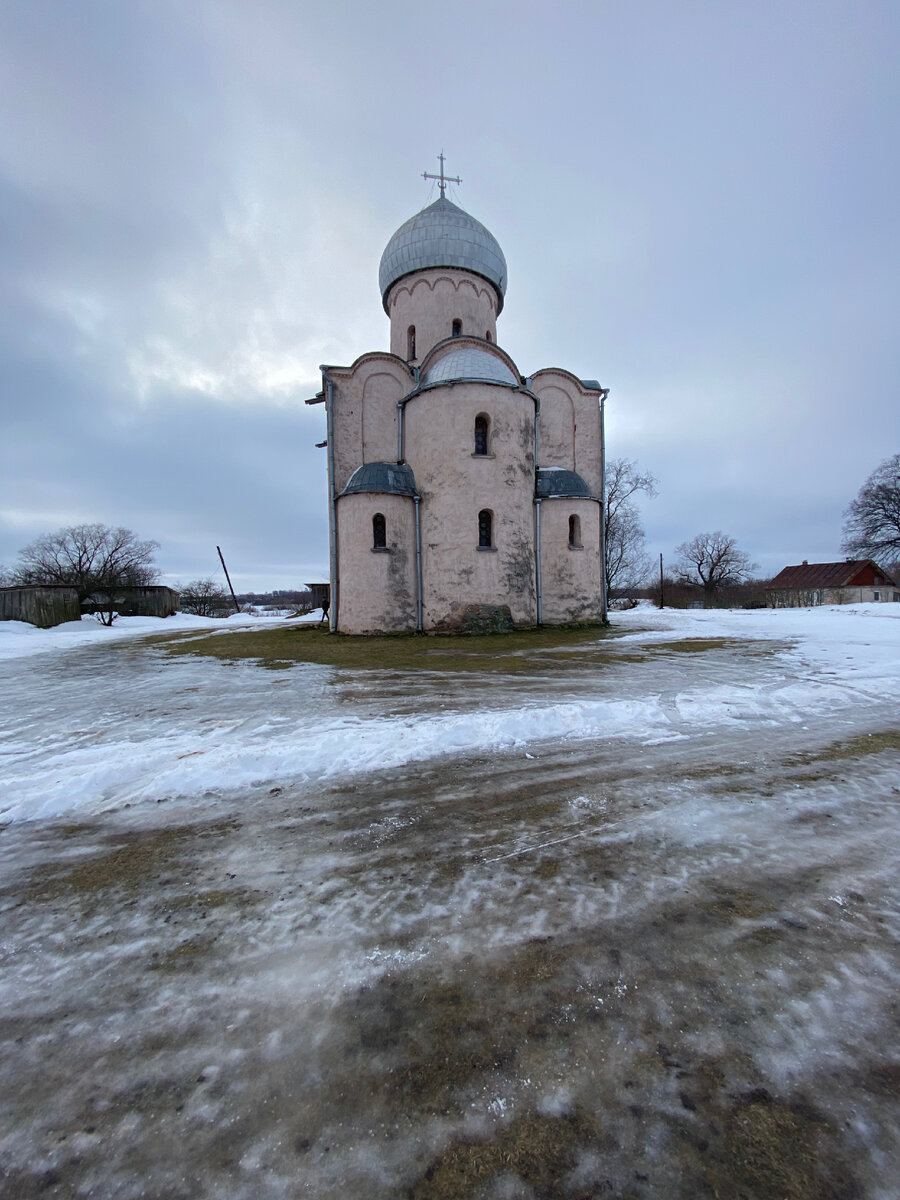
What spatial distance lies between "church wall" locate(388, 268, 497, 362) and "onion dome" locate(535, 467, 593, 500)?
20.0ft

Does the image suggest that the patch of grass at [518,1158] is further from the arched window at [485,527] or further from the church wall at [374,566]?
the arched window at [485,527]

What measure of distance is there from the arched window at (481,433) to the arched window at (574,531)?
3.84 meters

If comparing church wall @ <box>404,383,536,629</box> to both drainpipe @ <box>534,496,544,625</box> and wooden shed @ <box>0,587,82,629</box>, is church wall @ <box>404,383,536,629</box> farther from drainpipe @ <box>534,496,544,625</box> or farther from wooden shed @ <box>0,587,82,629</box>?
A: wooden shed @ <box>0,587,82,629</box>

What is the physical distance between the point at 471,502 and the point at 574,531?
417 centimetres

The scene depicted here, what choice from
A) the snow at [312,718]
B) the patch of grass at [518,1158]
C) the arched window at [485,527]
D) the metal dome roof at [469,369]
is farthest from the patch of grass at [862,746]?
the metal dome roof at [469,369]

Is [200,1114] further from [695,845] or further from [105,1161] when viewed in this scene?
[695,845]

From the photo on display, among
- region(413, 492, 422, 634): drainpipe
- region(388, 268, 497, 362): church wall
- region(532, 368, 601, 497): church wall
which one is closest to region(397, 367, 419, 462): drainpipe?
region(413, 492, 422, 634): drainpipe

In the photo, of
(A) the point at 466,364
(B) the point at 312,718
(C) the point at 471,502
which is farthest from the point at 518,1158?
(A) the point at 466,364

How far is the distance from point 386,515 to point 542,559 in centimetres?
538

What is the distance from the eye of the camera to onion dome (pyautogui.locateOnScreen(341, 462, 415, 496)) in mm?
15070

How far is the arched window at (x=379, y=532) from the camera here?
15.2m

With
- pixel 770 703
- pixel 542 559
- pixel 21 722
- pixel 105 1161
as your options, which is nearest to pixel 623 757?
pixel 770 703

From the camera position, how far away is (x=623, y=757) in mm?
3723

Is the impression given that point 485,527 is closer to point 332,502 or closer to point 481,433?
point 481,433
